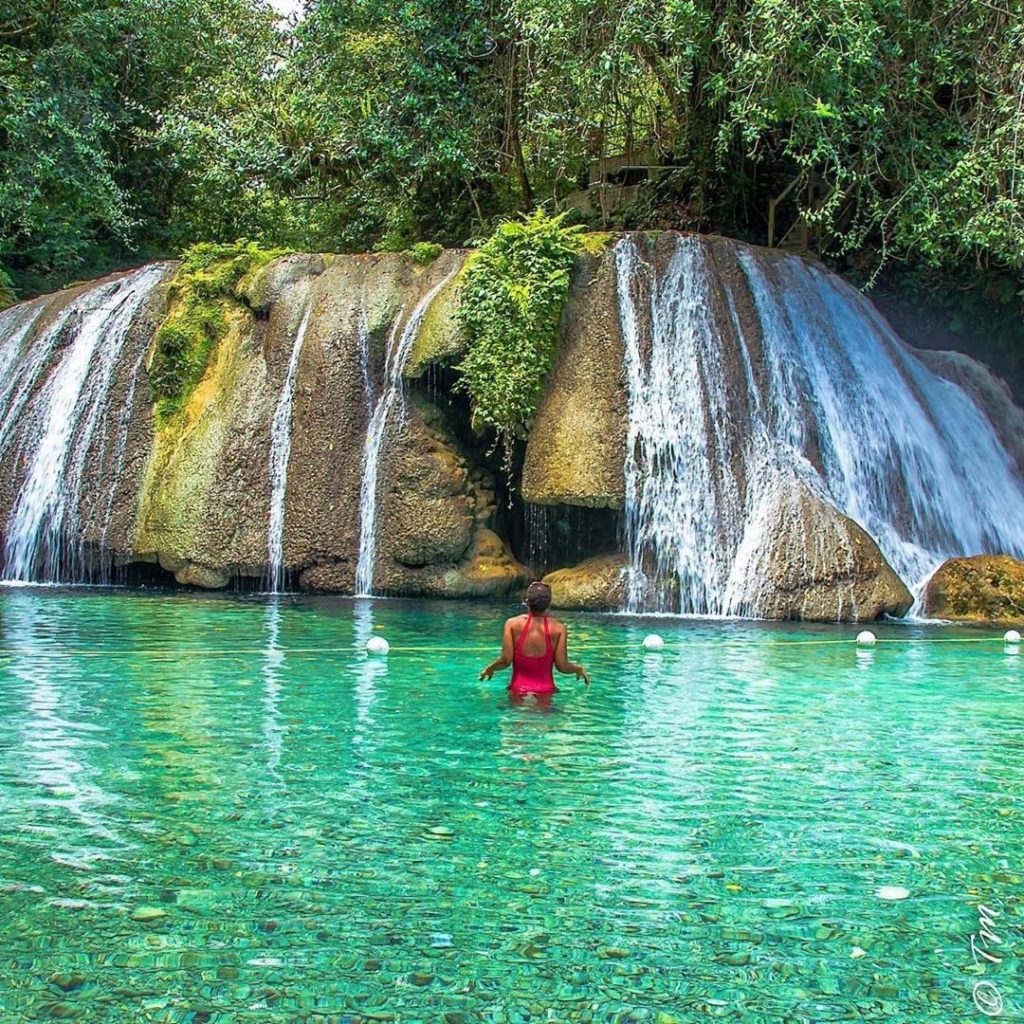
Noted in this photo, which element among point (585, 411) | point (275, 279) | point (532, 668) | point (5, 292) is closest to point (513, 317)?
point (585, 411)

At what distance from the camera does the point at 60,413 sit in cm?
1712

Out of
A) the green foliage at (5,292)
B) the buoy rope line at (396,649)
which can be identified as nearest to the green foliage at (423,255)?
the buoy rope line at (396,649)

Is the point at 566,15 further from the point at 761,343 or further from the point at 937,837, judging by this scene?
the point at 937,837

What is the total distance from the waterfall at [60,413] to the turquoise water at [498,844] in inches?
314

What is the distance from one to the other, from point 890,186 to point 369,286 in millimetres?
7606

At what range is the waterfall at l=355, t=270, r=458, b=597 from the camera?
15.1m

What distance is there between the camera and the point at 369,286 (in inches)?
637

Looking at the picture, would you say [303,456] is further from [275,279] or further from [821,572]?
[821,572]

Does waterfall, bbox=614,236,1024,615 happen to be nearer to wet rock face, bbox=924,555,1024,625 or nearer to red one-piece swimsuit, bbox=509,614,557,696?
wet rock face, bbox=924,555,1024,625

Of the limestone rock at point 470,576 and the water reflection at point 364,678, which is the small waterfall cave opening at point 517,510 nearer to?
the limestone rock at point 470,576

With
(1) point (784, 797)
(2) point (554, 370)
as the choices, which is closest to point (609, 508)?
(2) point (554, 370)

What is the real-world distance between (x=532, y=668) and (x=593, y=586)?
5927mm

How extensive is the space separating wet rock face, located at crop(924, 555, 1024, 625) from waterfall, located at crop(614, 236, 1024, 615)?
0.55 m

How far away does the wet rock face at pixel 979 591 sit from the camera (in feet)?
42.5
